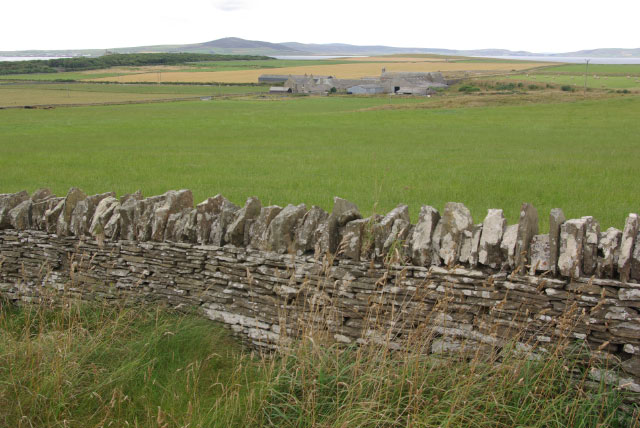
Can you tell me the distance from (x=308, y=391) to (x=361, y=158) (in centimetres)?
1472

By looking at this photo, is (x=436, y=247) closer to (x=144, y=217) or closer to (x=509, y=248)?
(x=509, y=248)

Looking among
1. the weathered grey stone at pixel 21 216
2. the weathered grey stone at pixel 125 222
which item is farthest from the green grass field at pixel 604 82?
the weathered grey stone at pixel 21 216

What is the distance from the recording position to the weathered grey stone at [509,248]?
163 inches

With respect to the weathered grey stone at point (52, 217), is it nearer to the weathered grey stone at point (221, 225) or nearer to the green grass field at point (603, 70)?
the weathered grey stone at point (221, 225)

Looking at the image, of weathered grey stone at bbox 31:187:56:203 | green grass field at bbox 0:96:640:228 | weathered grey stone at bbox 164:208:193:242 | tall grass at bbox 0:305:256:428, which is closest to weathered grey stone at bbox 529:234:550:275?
tall grass at bbox 0:305:256:428

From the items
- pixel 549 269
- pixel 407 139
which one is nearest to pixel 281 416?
pixel 549 269

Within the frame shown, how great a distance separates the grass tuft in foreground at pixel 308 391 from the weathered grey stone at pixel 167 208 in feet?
4.78

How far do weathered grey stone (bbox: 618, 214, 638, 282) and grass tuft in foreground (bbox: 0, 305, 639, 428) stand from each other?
2.30 feet

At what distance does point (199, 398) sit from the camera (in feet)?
13.2

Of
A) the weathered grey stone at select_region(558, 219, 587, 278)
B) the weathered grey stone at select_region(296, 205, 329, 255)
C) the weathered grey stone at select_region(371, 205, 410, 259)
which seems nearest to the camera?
the weathered grey stone at select_region(558, 219, 587, 278)

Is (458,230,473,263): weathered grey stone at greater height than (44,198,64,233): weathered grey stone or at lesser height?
greater

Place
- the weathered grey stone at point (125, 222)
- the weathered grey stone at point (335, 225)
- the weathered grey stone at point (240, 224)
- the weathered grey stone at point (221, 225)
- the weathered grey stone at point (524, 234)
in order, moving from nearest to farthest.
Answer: the weathered grey stone at point (524, 234), the weathered grey stone at point (335, 225), the weathered grey stone at point (240, 224), the weathered grey stone at point (221, 225), the weathered grey stone at point (125, 222)

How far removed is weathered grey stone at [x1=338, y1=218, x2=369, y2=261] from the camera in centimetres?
465

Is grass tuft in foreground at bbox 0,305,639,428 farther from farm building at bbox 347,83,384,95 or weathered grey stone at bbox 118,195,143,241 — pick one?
farm building at bbox 347,83,384,95
